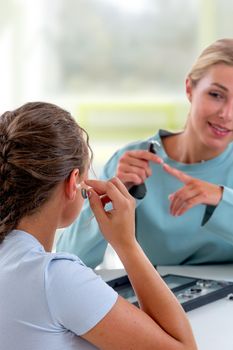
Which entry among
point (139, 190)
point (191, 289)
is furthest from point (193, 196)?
point (191, 289)

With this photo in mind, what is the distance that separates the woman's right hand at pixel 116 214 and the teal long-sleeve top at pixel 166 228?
0.58 meters

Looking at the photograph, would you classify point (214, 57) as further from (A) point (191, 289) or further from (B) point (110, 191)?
(B) point (110, 191)

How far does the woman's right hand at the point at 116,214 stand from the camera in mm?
1092

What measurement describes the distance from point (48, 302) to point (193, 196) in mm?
721

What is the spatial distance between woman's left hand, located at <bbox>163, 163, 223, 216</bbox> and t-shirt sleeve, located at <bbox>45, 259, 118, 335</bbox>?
26.2 inches

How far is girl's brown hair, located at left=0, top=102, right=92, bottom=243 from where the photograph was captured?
102 cm

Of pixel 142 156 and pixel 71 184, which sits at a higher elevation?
pixel 71 184

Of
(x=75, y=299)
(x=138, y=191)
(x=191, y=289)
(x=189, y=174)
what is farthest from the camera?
(x=189, y=174)

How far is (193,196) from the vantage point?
5.22ft

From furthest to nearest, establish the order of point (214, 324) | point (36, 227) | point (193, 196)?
point (193, 196)
point (214, 324)
point (36, 227)

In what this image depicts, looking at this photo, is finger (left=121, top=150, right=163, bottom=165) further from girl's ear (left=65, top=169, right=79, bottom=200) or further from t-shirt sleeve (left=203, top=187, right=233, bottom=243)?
girl's ear (left=65, top=169, right=79, bottom=200)

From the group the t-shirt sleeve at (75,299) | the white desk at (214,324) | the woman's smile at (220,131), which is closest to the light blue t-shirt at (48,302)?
the t-shirt sleeve at (75,299)

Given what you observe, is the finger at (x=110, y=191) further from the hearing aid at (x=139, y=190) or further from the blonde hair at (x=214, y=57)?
the blonde hair at (x=214, y=57)

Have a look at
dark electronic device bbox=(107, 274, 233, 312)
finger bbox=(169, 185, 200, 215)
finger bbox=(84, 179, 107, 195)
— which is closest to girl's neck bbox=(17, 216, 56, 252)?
finger bbox=(84, 179, 107, 195)
